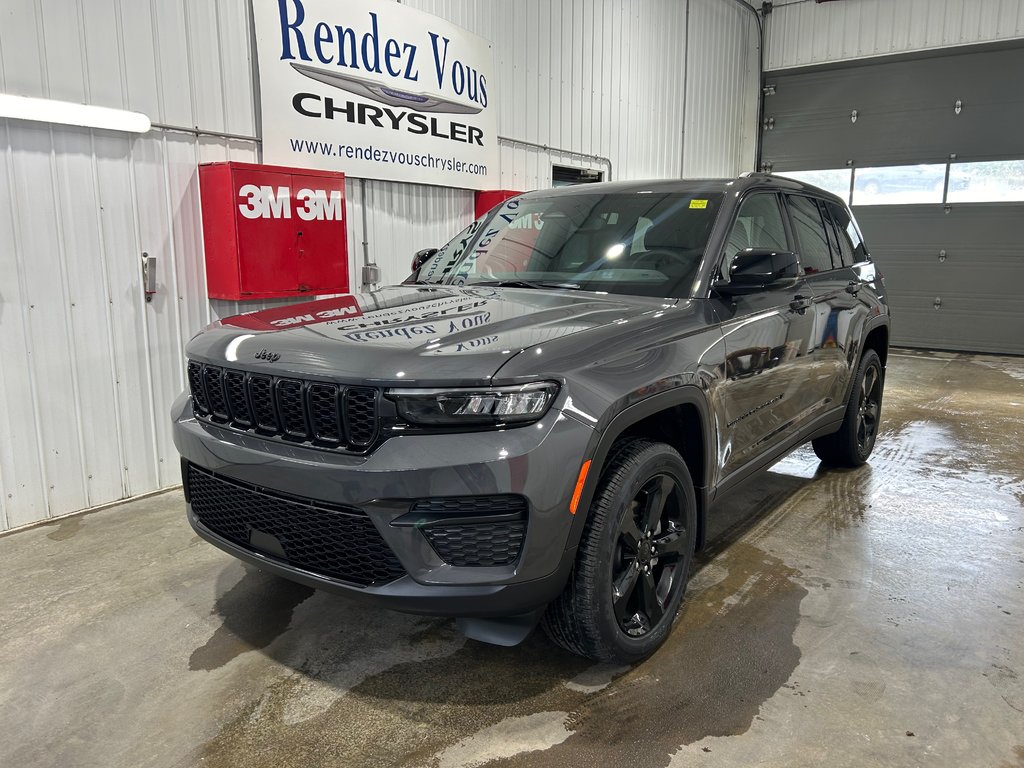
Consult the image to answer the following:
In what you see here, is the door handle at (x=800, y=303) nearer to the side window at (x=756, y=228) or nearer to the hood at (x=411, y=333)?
the side window at (x=756, y=228)

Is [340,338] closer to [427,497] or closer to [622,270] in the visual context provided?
[427,497]

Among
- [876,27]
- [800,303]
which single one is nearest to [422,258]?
[800,303]

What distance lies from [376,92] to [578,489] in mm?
4410

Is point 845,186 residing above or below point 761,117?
below

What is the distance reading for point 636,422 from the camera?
2344 millimetres

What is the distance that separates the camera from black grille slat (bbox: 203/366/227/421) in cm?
237

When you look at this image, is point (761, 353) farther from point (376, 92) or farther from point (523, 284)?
point (376, 92)

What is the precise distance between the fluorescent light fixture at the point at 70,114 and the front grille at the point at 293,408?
2140mm

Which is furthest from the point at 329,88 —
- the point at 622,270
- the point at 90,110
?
the point at 622,270

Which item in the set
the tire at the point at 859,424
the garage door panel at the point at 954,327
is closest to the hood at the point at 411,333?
the tire at the point at 859,424

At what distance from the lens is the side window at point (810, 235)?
12.1ft

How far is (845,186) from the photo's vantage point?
1154 cm

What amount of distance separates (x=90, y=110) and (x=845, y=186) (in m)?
10.7

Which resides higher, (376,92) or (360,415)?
(376,92)
